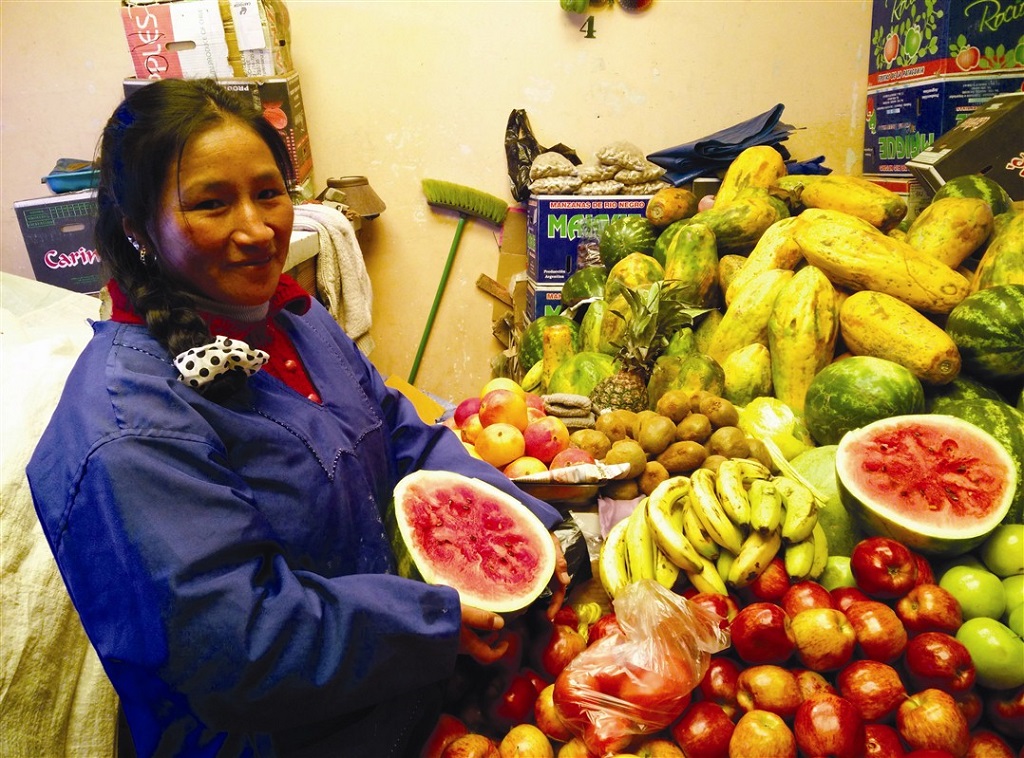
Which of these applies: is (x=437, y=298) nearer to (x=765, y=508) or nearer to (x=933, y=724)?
(x=765, y=508)

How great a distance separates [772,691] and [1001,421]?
109 cm

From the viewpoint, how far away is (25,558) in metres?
1.61

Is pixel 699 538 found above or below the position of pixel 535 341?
above

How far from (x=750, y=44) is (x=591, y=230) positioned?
1.64 meters

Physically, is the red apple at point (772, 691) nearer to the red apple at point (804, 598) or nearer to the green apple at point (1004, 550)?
the red apple at point (804, 598)

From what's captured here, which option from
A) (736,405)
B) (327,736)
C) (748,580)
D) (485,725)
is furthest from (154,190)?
(736,405)

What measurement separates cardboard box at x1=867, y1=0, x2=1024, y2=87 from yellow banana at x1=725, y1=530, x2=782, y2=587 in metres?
2.75

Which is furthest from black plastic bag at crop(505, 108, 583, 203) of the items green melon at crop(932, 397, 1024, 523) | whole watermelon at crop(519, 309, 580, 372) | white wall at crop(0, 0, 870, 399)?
green melon at crop(932, 397, 1024, 523)

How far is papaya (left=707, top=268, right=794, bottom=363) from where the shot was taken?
2.53 m

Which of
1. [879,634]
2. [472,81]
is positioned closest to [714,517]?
[879,634]

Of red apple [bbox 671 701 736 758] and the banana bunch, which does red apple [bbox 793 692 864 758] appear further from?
the banana bunch

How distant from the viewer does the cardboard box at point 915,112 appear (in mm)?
2994

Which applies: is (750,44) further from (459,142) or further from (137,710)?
(137,710)

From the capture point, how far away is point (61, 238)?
10.5 feet
